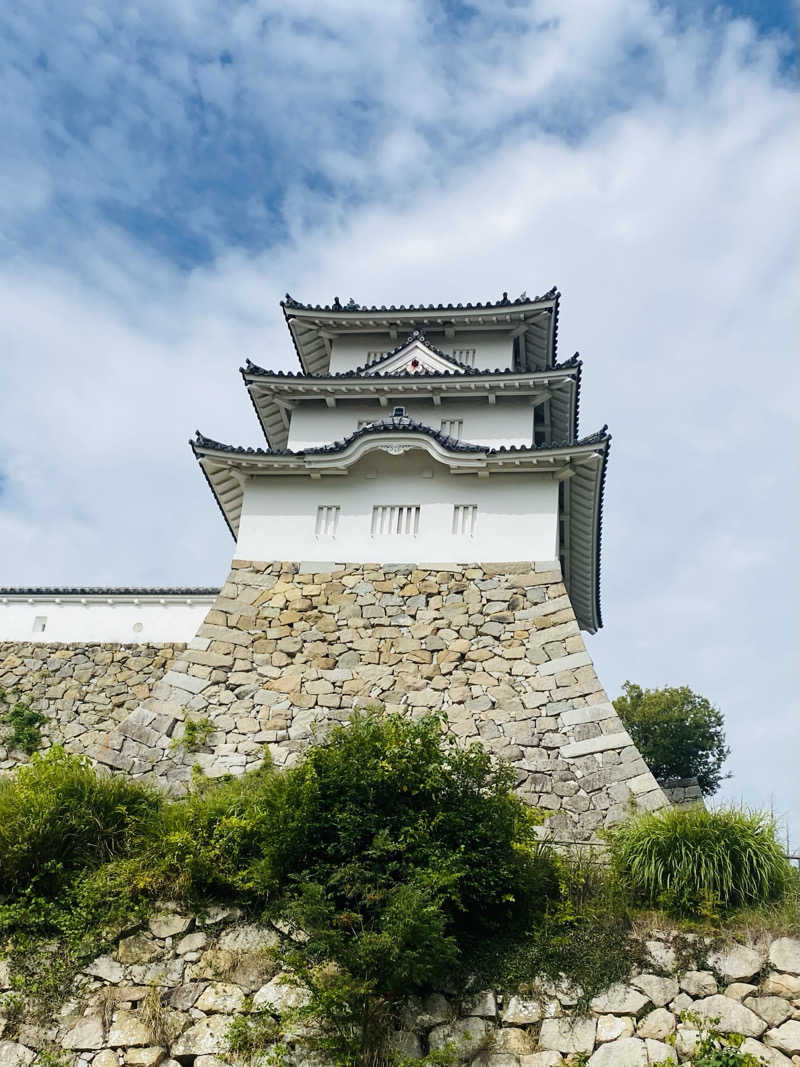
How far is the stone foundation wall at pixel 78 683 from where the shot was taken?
16938 millimetres

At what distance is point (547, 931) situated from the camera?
31.4ft

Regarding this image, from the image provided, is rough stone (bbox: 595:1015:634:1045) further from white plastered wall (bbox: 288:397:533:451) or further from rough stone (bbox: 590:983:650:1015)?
white plastered wall (bbox: 288:397:533:451)

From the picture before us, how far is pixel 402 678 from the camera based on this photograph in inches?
544

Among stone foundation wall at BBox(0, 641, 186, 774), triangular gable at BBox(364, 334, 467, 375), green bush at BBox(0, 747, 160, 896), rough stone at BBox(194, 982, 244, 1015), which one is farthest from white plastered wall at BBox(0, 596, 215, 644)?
rough stone at BBox(194, 982, 244, 1015)

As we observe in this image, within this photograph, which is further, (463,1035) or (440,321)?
(440,321)

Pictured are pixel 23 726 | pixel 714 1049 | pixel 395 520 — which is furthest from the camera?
pixel 23 726

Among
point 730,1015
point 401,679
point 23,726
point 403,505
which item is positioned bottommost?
point 730,1015

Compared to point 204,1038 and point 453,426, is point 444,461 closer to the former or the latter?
point 453,426

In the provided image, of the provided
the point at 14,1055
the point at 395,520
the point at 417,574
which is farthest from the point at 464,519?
the point at 14,1055

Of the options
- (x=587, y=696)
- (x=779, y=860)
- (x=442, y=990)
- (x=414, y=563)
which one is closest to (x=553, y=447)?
(x=414, y=563)

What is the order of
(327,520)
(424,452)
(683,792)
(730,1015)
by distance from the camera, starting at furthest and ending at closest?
(424,452), (327,520), (683,792), (730,1015)

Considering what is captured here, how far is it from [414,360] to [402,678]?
23.4ft

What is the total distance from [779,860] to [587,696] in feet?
12.7

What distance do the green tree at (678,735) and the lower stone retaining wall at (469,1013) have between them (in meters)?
14.5
